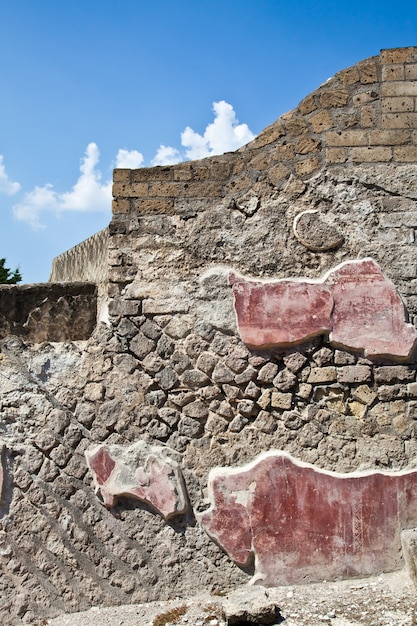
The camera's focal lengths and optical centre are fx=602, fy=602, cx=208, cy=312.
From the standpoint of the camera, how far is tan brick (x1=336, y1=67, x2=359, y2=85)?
3.20 m

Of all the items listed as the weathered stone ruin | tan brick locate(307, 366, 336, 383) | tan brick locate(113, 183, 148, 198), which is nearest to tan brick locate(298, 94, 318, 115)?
the weathered stone ruin

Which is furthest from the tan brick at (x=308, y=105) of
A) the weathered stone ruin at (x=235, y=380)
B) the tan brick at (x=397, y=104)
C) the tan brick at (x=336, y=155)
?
the tan brick at (x=397, y=104)

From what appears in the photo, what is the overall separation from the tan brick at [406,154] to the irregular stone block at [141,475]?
193 cm

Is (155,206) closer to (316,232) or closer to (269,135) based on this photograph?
(269,135)

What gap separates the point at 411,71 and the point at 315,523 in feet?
7.83

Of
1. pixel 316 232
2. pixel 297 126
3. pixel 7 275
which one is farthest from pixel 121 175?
pixel 7 275

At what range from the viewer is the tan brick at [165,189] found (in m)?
3.24

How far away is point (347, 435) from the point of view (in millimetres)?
3027

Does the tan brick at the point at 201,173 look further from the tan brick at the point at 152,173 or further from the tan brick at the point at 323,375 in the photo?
the tan brick at the point at 323,375

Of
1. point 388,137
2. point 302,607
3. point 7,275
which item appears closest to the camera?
point 302,607

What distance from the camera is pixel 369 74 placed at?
3189 mm

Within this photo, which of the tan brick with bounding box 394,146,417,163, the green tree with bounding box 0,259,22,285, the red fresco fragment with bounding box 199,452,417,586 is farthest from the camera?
the green tree with bounding box 0,259,22,285

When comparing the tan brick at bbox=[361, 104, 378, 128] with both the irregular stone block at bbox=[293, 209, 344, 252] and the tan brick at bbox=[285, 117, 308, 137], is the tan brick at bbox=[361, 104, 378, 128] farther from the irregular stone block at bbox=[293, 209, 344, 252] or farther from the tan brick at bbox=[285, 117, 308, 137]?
the irregular stone block at bbox=[293, 209, 344, 252]

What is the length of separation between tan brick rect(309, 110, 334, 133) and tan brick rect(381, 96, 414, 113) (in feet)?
0.94
